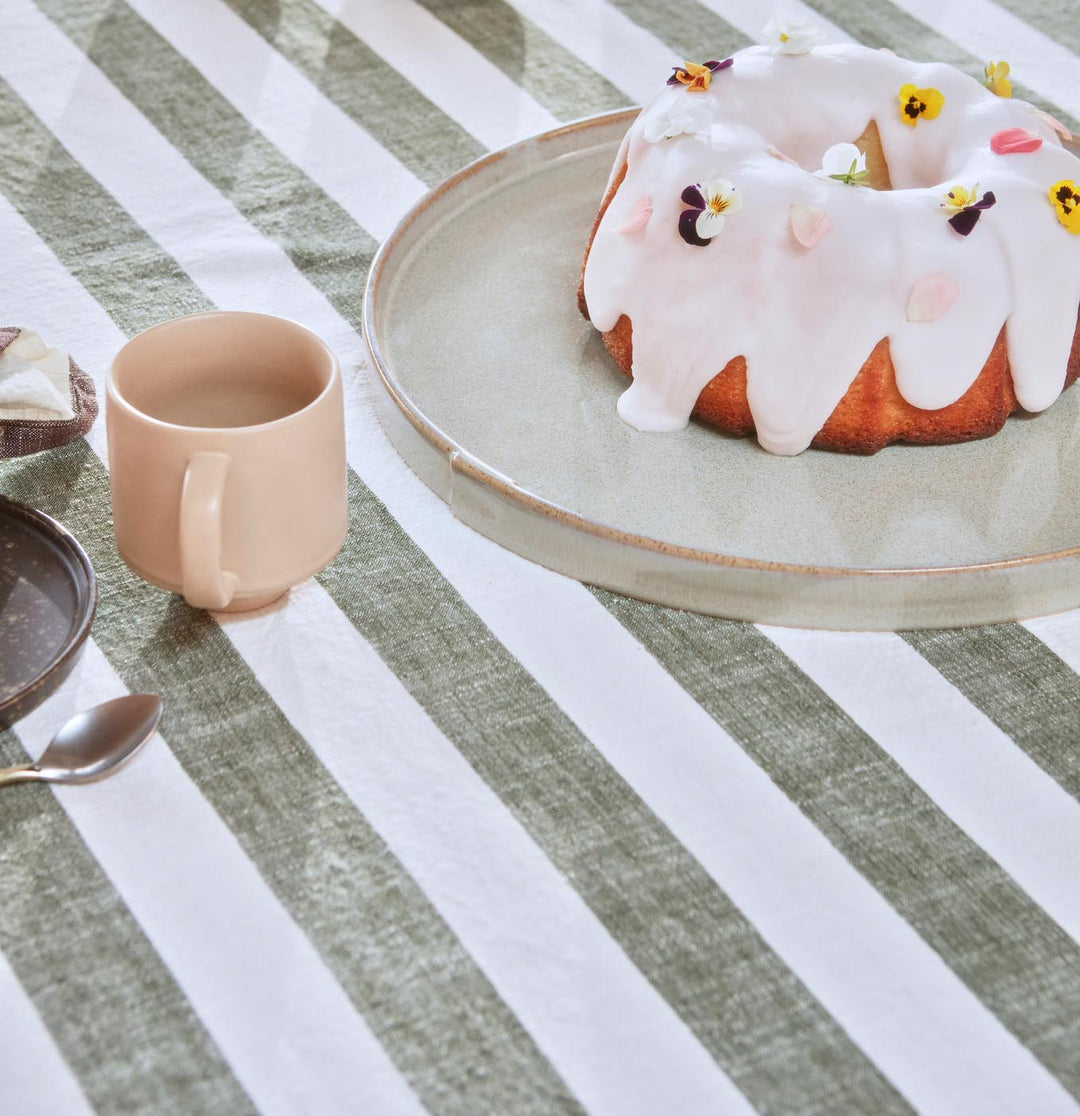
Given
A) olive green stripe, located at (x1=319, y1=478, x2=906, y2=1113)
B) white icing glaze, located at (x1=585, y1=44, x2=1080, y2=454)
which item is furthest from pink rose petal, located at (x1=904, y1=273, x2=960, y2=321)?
olive green stripe, located at (x1=319, y1=478, x2=906, y2=1113)

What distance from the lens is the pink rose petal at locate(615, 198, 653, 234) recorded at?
93cm

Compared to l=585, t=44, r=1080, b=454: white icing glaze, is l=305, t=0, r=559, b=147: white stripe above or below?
below

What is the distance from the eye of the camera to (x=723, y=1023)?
24.4 inches

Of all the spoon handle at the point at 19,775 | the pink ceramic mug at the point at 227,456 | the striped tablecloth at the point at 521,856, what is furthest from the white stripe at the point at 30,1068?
the pink ceramic mug at the point at 227,456

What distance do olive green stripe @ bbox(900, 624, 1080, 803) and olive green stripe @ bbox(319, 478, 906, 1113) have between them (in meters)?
0.20

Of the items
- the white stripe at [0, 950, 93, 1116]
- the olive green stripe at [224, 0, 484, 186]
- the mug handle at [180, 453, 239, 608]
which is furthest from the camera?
the olive green stripe at [224, 0, 484, 186]

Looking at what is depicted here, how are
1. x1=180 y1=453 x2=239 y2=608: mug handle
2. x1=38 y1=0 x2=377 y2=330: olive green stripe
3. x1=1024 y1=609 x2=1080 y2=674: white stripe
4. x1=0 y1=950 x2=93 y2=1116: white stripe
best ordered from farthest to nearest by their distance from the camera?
x1=38 y1=0 x2=377 y2=330: olive green stripe < x1=1024 y1=609 x2=1080 y2=674: white stripe < x1=180 y1=453 x2=239 y2=608: mug handle < x1=0 y1=950 x2=93 y2=1116: white stripe

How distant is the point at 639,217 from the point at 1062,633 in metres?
0.36

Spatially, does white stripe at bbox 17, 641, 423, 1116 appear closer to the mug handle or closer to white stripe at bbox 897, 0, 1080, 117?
the mug handle

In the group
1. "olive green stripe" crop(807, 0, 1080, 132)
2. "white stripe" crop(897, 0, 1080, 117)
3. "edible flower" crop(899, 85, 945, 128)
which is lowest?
"olive green stripe" crop(807, 0, 1080, 132)

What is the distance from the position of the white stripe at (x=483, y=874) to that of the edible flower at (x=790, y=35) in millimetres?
510

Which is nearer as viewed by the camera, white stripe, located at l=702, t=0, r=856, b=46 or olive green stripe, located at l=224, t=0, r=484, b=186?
olive green stripe, located at l=224, t=0, r=484, b=186

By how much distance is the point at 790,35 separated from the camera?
102 centimetres

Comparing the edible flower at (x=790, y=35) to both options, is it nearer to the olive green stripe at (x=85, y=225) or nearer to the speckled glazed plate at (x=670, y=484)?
the speckled glazed plate at (x=670, y=484)
